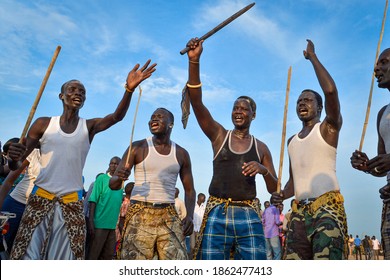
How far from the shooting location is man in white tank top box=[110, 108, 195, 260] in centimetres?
589

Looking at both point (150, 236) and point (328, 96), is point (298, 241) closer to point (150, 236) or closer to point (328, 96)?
point (328, 96)

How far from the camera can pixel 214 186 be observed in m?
5.28

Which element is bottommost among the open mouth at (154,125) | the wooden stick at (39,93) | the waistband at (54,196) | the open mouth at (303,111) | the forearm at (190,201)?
the waistband at (54,196)

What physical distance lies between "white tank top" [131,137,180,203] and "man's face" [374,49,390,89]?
9.55 feet

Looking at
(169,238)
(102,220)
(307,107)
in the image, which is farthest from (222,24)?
(102,220)

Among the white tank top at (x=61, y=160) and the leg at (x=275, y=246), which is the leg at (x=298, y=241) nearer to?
the white tank top at (x=61, y=160)

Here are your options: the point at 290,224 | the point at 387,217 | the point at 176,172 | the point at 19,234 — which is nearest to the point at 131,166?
the point at 176,172

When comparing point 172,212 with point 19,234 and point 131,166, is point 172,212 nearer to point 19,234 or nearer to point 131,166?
point 131,166

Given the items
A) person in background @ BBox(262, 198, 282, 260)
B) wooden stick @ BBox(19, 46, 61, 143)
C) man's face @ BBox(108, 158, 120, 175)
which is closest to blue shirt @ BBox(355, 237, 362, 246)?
person in background @ BBox(262, 198, 282, 260)

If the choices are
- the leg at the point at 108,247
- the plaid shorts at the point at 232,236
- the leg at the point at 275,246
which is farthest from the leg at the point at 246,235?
the leg at the point at 275,246

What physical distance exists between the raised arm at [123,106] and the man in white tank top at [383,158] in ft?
8.70

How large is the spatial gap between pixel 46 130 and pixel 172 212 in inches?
78.1

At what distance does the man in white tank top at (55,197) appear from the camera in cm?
508

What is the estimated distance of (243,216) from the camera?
16.7ft
